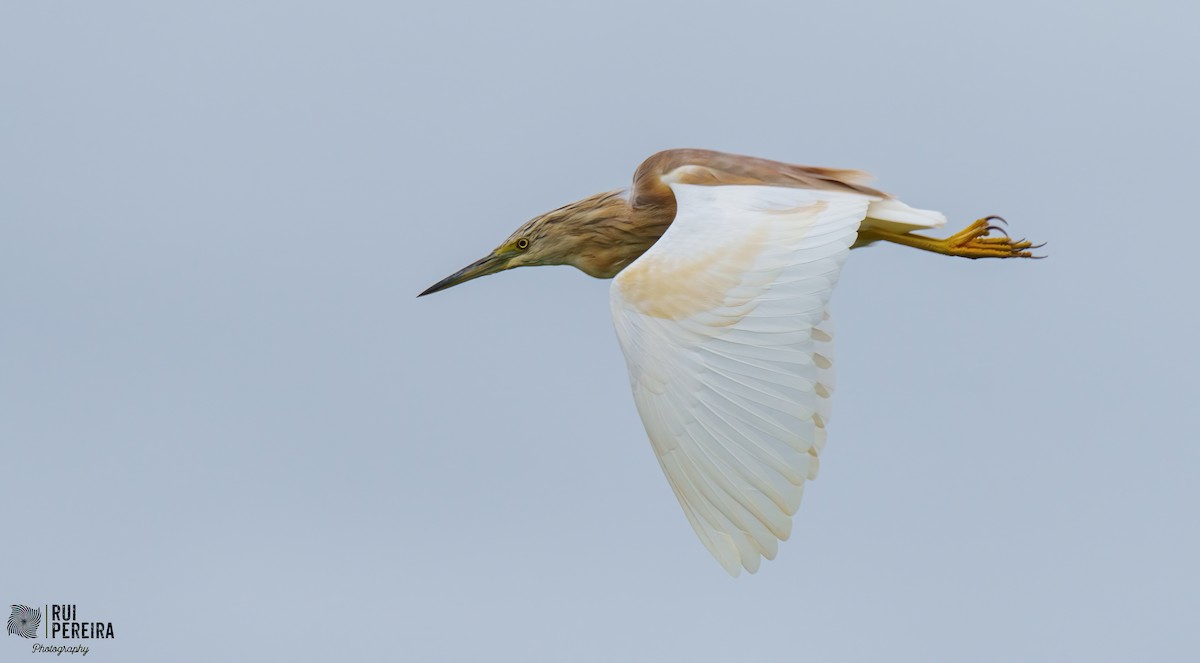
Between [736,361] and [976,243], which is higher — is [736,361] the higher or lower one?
the lower one

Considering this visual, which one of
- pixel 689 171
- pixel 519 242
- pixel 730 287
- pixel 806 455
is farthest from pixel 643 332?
pixel 519 242

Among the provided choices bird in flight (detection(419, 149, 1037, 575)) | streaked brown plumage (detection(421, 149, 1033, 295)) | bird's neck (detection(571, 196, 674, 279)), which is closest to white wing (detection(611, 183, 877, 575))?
bird in flight (detection(419, 149, 1037, 575))

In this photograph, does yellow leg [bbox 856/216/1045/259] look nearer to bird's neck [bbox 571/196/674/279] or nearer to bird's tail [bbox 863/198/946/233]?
bird's tail [bbox 863/198/946/233]

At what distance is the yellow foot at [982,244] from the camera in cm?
905

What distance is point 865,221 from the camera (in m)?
8.55

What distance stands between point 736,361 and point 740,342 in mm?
85

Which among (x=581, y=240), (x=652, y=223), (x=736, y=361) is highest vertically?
(x=652, y=223)

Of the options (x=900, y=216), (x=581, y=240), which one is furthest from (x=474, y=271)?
(x=900, y=216)

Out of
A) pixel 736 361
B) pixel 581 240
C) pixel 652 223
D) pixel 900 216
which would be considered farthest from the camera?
pixel 581 240

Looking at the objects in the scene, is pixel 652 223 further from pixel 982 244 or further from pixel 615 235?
pixel 982 244

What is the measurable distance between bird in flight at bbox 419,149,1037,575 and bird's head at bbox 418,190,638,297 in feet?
2.51

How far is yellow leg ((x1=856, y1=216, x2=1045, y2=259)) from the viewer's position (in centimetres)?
905

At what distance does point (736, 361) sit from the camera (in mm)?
7113

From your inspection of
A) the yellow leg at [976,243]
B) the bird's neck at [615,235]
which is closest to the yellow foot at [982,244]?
the yellow leg at [976,243]
